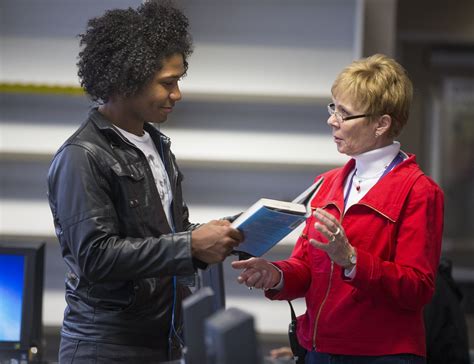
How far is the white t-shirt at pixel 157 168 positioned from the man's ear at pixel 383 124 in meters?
0.54

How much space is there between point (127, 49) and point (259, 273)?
0.64 m

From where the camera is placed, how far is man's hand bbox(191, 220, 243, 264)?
1.87m

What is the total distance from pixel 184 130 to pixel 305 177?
2.25 ft

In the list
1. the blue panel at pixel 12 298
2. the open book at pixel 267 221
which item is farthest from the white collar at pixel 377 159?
the blue panel at pixel 12 298

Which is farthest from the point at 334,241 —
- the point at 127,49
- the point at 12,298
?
the point at 12,298

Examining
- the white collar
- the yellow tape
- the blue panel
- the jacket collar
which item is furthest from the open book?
the yellow tape

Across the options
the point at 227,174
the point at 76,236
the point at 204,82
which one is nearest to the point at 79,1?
the point at 204,82

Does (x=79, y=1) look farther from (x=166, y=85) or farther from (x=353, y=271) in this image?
(x=353, y=271)

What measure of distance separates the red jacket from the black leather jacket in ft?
1.16

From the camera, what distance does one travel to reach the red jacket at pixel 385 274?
184 centimetres

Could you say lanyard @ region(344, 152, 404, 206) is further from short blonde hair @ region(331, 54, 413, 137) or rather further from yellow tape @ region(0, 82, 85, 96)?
yellow tape @ region(0, 82, 85, 96)

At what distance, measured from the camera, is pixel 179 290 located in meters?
2.10

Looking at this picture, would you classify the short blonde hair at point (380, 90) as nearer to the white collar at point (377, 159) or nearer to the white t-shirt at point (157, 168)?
the white collar at point (377, 159)

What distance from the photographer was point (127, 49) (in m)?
2.04
